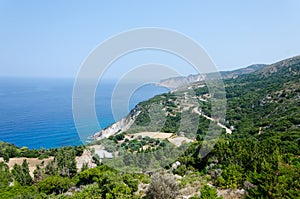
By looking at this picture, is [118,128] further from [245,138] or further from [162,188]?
[162,188]

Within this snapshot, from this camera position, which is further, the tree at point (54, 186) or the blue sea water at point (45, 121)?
the blue sea water at point (45, 121)

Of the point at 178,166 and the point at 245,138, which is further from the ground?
the point at 245,138

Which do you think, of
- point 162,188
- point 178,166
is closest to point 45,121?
point 178,166

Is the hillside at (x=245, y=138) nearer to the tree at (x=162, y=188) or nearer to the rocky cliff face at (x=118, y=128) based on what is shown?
the rocky cliff face at (x=118, y=128)

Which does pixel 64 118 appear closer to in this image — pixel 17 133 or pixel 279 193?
pixel 17 133

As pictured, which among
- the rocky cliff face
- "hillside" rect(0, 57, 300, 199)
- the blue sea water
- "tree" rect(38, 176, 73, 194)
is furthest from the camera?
the blue sea water

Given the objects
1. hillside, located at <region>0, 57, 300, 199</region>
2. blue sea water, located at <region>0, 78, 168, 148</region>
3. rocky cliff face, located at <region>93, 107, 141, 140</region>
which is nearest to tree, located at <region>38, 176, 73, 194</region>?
hillside, located at <region>0, 57, 300, 199</region>

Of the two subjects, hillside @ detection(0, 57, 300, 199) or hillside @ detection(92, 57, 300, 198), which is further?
hillside @ detection(0, 57, 300, 199)

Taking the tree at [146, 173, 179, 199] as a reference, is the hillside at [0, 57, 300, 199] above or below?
below

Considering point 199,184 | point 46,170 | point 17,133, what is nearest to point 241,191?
point 199,184

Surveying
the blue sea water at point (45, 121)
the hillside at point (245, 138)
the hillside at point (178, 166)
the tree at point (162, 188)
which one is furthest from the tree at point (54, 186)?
the blue sea water at point (45, 121)

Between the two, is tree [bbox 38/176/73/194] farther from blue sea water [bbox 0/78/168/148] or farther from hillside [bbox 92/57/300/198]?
blue sea water [bbox 0/78/168/148]

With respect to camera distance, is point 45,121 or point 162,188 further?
point 45,121
